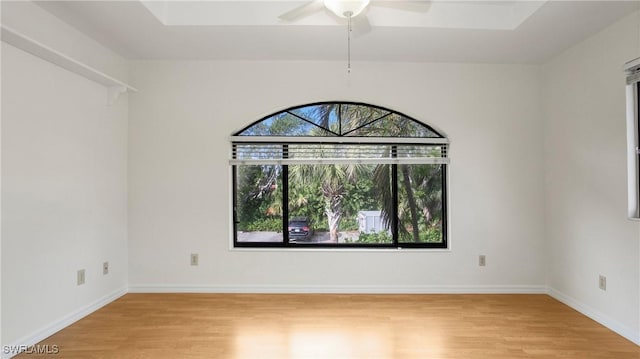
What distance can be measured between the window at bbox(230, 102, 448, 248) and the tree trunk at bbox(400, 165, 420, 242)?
11 mm

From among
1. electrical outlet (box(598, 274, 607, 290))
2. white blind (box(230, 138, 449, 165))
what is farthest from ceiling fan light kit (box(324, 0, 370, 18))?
electrical outlet (box(598, 274, 607, 290))

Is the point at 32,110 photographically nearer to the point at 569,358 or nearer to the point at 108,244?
the point at 108,244

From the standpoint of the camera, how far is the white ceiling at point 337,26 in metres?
2.44

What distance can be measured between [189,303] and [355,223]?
6.05 feet

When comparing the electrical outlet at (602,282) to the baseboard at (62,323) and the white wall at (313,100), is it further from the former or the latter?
the baseboard at (62,323)

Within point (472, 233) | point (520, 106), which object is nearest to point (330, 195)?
point (472, 233)

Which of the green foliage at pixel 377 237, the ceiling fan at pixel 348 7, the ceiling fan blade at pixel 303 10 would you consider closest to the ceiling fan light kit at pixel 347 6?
the ceiling fan at pixel 348 7

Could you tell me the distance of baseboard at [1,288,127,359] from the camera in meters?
2.24

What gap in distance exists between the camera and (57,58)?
2359mm

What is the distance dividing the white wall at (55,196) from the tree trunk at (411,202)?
2.98 meters

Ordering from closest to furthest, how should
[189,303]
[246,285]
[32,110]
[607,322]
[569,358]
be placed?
[569,358]
[32,110]
[607,322]
[189,303]
[246,285]

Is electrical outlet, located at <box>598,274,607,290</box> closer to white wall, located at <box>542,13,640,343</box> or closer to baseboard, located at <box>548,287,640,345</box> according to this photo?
white wall, located at <box>542,13,640,343</box>

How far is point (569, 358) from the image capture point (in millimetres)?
2158

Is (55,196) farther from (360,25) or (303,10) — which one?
(360,25)
